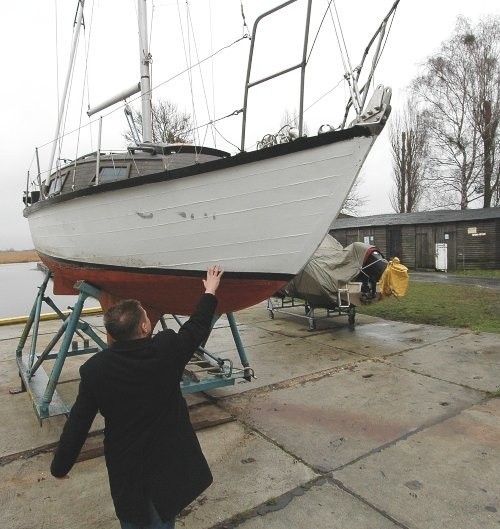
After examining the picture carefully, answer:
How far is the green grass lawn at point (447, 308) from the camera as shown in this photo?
313 inches

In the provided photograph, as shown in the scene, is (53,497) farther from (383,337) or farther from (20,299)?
(20,299)

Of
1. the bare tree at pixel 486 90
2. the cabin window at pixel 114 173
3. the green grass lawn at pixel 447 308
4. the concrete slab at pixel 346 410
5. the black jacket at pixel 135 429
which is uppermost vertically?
the bare tree at pixel 486 90

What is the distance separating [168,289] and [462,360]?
421 cm

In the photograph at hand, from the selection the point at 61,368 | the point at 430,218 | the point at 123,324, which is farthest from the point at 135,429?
the point at 430,218

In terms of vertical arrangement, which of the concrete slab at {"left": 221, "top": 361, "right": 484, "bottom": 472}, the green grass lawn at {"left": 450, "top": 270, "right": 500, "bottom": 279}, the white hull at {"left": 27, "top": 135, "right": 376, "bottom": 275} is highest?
the white hull at {"left": 27, "top": 135, "right": 376, "bottom": 275}

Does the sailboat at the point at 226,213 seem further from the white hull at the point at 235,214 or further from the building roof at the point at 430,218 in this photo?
the building roof at the point at 430,218

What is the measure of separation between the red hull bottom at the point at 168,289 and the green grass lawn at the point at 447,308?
509 cm

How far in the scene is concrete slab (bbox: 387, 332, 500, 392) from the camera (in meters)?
4.89

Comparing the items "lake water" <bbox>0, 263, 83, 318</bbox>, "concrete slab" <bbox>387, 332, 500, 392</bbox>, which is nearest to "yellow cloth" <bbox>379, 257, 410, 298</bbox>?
"concrete slab" <bbox>387, 332, 500, 392</bbox>

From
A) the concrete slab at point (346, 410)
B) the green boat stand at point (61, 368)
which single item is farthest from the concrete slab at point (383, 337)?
the green boat stand at point (61, 368)

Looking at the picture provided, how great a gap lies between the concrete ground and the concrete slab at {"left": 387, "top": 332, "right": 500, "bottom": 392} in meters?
0.03

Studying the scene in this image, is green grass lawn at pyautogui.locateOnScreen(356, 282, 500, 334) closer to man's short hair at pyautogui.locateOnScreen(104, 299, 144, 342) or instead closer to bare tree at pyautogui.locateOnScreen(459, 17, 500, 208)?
man's short hair at pyautogui.locateOnScreen(104, 299, 144, 342)

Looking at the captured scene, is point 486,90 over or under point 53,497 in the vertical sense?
over

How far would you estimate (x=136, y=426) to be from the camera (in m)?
1.69
